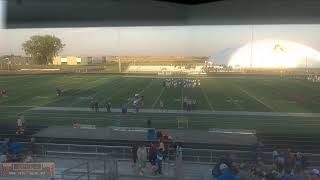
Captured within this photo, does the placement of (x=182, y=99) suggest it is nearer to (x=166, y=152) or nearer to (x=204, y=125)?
(x=204, y=125)

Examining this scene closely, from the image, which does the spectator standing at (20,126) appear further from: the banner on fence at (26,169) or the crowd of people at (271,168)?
the crowd of people at (271,168)

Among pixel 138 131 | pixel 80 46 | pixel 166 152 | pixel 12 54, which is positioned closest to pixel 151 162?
pixel 166 152

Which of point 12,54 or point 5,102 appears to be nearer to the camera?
point 12,54

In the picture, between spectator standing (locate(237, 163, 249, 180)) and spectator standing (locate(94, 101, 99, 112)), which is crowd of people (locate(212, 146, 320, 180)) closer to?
spectator standing (locate(237, 163, 249, 180))

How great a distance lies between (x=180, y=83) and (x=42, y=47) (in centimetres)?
222

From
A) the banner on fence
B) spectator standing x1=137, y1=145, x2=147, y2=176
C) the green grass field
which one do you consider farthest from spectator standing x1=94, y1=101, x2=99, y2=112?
the banner on fence

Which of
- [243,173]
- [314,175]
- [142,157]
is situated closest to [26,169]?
[142,157]

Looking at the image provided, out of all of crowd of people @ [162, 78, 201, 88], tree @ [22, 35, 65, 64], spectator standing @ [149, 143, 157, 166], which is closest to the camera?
spectator standing @ [149, 143, 157, 166]

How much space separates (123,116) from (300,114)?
2888mm

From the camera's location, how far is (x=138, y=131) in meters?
7.42

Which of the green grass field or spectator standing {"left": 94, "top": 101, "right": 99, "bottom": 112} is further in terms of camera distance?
spectator standing {"left": 94, "top": 101, "right": 99, "bottom": 112}

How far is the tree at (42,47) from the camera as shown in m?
6.93

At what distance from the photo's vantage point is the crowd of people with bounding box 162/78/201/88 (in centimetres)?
734

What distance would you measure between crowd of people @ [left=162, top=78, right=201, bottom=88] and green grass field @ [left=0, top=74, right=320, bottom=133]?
0.07 meters
